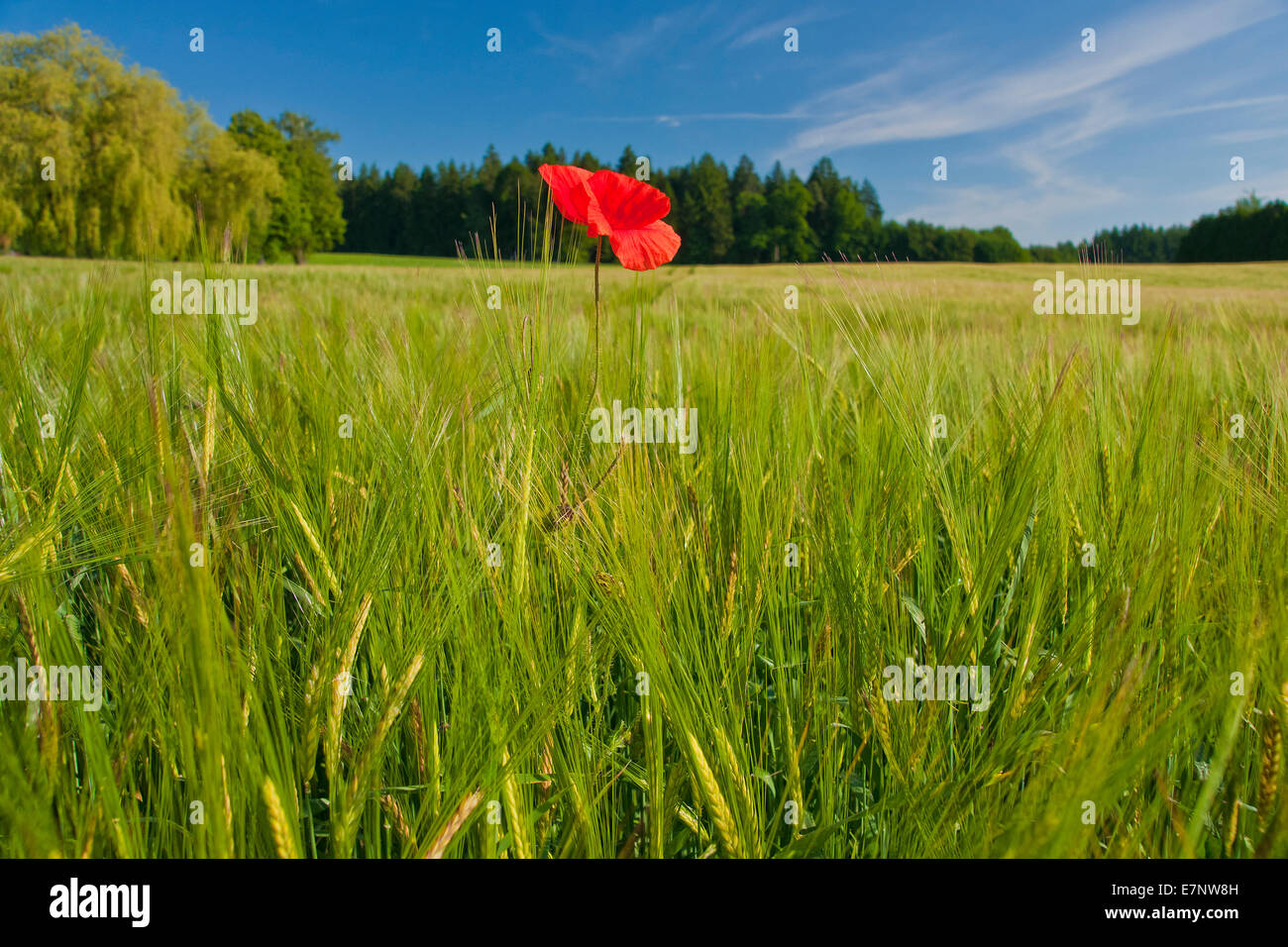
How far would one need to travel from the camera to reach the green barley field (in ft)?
1.72

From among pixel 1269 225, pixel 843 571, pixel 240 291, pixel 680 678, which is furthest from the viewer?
pixel 1269 225

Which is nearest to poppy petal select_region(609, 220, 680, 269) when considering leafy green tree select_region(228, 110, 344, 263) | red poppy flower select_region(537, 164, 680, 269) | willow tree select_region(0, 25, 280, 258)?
red poppy flower select_region(537, 164, 680, 269)

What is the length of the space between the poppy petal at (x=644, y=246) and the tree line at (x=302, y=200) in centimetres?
16

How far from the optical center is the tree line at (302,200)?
46.4 feet

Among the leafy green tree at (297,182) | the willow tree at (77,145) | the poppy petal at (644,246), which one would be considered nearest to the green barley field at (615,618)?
the poppy petal at (644,246)

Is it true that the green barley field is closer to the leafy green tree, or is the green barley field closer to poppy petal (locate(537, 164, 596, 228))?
poppy petal (locate(537, 164, 596, 228))

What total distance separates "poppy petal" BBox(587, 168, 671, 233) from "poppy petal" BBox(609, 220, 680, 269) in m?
0.02

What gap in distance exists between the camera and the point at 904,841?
0.59 meters

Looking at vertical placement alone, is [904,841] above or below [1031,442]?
below

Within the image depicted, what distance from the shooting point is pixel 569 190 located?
0.95 metres

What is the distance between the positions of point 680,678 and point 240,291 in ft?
3.63
